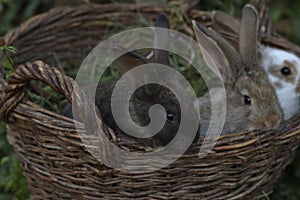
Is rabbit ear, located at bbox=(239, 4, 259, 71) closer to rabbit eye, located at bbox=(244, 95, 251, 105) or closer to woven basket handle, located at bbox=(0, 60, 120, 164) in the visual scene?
rabbit eye, located at bbox=(244, 95, 251, 105)

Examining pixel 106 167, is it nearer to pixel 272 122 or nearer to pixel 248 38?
pixel 272 122

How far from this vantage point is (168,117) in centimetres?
286

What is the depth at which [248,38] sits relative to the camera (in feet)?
10.9

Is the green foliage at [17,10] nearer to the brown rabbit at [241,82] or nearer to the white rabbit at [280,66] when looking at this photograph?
the white rabbit at [280,66]

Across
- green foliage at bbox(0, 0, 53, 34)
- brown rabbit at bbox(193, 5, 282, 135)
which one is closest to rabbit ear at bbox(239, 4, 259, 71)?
brown rabbit at bbox(193, 5, 282, 135)

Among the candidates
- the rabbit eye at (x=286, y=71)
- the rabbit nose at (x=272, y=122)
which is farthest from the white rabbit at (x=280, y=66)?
the rabbit nose at (x=272, y=122)

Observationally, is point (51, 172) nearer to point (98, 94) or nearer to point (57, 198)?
point (57, 198)

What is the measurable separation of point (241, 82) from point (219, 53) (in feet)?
0.60

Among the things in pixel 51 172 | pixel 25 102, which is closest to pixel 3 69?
pixel 25 102

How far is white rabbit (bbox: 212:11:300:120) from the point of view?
355cm

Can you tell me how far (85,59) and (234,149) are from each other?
1518 mm

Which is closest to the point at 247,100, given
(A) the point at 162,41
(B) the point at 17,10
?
(A) the point at 162,41

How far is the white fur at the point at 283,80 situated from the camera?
3502 millimetres

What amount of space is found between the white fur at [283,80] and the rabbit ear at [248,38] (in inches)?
13.0
